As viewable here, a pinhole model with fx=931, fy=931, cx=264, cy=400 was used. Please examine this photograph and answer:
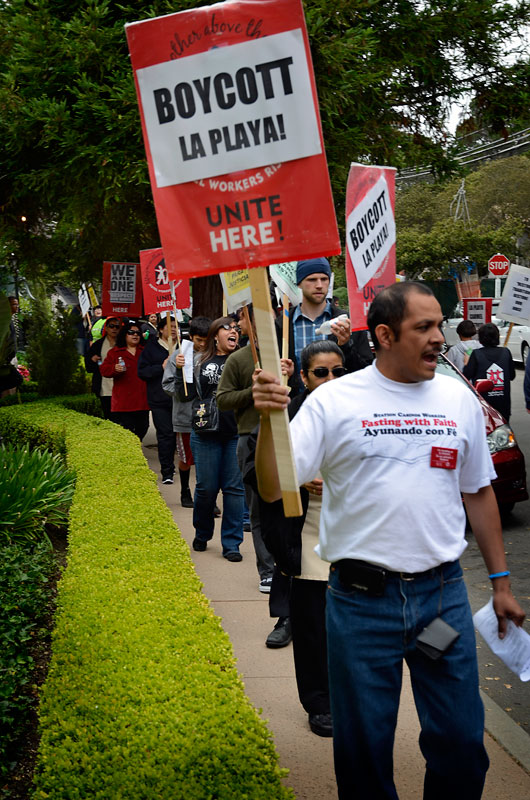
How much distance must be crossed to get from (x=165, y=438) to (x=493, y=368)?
13.2ft

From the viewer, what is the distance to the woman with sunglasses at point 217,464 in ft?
25.2

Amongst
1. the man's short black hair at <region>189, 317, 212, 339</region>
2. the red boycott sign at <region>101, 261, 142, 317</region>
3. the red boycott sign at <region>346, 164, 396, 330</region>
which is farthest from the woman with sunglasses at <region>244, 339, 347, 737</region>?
the red boycott sign at <region>101, 261, 142, 317</region>

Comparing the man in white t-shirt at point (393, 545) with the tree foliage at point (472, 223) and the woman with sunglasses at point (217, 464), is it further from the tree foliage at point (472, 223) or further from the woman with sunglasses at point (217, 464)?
the tree foliage at point (472, 223)

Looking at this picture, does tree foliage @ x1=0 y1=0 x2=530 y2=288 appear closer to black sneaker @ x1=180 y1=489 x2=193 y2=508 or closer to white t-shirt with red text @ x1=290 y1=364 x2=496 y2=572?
black sneaker @ x1=180 y1=489 x2=193 y2=508

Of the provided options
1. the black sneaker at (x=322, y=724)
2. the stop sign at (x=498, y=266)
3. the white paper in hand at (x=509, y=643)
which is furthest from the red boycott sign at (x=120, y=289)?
the stop sign at (x=498, y=266)

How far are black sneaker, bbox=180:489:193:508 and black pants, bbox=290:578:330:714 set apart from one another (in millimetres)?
5531

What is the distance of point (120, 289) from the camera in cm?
1295

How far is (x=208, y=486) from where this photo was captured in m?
7.70

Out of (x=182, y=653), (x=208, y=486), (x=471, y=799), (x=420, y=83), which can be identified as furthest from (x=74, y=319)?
(x=471, y=799)

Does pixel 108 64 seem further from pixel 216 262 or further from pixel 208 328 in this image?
pixel 216 262

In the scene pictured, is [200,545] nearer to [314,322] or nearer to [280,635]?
[280,635]

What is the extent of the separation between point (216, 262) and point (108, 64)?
28.0 feet

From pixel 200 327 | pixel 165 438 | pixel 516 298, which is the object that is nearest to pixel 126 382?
pixel 165 438

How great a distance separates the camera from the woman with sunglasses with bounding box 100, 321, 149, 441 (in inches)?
455
